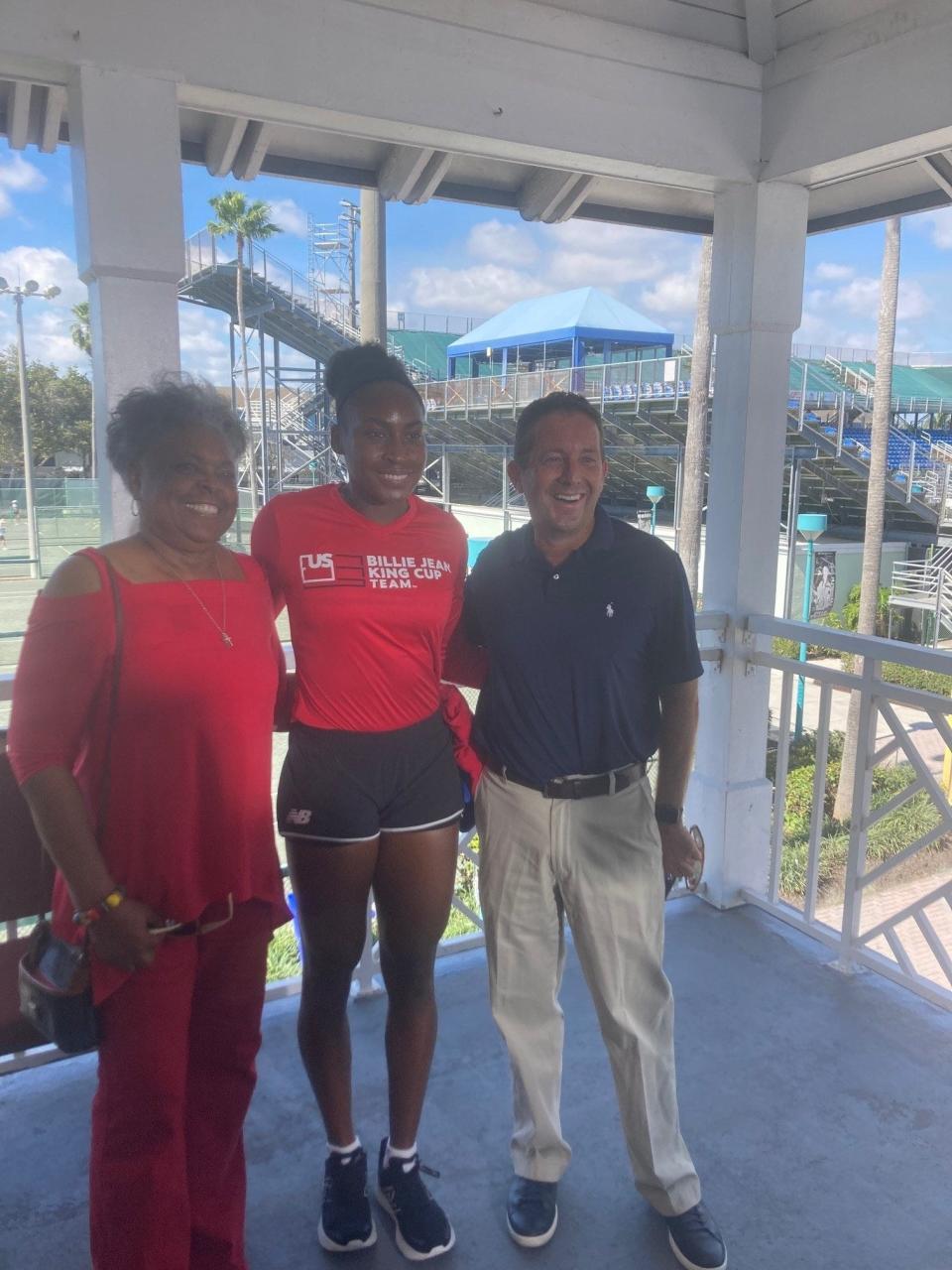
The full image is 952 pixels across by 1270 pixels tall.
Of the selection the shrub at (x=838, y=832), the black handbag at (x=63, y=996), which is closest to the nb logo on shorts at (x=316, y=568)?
the black handbag at (x=63, y=996)

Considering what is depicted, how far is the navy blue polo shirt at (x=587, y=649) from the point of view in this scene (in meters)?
1.62

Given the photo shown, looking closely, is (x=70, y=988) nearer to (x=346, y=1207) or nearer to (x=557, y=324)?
(x=346, y=1207)

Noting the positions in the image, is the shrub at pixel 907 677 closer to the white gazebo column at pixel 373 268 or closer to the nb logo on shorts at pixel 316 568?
the white gazebo column at pixel 373 268

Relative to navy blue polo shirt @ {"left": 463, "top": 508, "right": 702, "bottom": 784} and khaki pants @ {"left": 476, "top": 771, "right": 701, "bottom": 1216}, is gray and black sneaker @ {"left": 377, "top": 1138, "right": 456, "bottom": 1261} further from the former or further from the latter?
navy blue polo shirt @ {"left": 463, "top": 508, "right": 702, "bottom": 784}

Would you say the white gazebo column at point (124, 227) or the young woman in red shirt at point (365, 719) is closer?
the young woman in red shirt at point (365, 719)

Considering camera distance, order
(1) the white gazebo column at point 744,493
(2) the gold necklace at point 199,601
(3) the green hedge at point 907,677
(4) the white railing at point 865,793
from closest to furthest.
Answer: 1. (2) the gold necklace at point 199,601
2. (4) the white railing at point 865,793
3. (1) the white gazebo column at point 744,493
4. (3) the green hedge at point 907,677

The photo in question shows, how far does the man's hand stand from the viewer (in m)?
1.79

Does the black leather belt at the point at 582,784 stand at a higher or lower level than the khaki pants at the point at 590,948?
higher

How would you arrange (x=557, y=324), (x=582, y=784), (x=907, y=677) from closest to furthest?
1. (x=582, y=784)
2. (x=557, y=324)
3. (x=907, y=677)

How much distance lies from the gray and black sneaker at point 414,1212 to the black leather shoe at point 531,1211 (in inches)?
4.9

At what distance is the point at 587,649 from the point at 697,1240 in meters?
1.14

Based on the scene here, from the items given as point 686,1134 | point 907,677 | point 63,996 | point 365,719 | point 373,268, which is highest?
point 373,268

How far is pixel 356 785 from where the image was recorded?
153 cm

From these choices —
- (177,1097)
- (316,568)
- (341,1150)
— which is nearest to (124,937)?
(177,1097)
